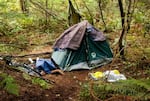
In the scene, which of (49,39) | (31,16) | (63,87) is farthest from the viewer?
(31,16)

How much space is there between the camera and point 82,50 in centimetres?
809

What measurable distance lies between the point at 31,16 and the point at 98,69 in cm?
609

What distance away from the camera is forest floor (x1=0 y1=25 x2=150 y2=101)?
557 centimetres

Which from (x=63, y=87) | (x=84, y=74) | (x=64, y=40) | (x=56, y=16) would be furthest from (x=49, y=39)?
(x=63, y=87)

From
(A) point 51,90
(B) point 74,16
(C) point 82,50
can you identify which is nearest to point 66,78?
(C) point 82,50

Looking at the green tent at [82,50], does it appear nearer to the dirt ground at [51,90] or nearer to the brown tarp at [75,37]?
the brown tarp at [75,37]

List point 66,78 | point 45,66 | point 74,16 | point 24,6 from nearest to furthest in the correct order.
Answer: point 66,78 → point 45,66 → point 74,16 → point 24,6

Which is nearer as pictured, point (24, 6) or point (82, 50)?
point (82, 50)

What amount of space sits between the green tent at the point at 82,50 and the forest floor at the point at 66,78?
21 cm

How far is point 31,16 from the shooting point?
1338 cm

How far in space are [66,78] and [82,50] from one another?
41.8 inches

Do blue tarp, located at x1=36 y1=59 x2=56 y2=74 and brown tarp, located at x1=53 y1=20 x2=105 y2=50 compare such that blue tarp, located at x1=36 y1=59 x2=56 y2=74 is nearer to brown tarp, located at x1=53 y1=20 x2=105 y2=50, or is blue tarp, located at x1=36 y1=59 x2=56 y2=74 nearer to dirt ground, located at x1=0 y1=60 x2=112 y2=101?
dirt ground, located at x1=0 y1=60 x2=112 y2=101

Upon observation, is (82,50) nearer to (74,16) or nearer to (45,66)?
(45,66)

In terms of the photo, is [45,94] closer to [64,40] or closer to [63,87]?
[63,87]
